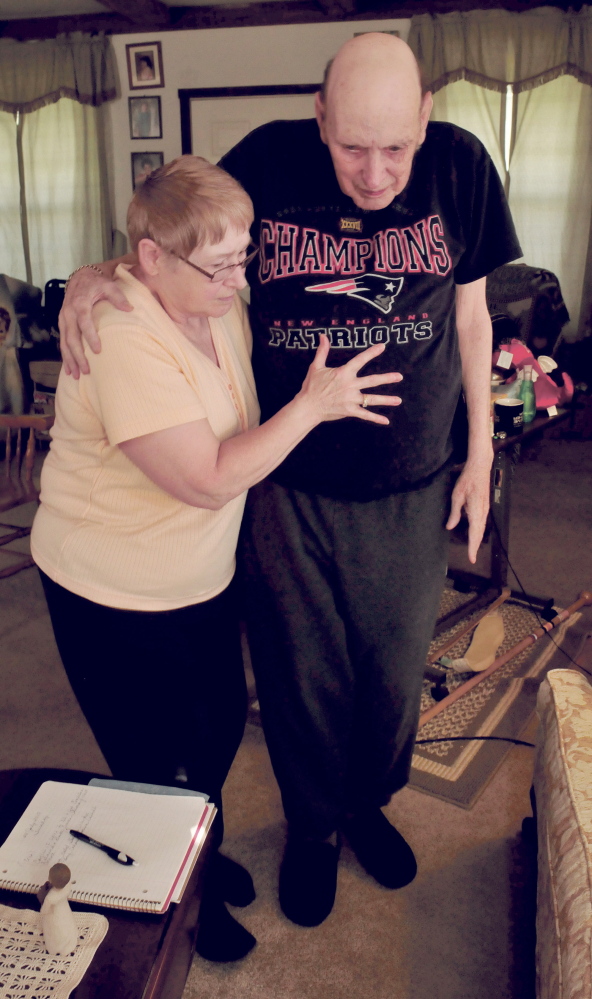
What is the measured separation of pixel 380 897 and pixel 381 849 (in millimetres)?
85

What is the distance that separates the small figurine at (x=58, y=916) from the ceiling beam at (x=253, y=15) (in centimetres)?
503

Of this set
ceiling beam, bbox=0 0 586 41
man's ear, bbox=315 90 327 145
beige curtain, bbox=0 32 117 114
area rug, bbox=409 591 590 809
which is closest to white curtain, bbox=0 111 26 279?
beige curtain, bbox=0 32 117 114

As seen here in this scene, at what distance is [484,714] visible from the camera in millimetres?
2041

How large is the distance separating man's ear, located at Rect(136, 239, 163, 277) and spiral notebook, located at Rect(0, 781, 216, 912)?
69 cm

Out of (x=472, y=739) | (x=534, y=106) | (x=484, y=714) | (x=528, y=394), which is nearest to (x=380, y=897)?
(x=472, y=739)

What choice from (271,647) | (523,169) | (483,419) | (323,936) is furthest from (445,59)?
(323,936)

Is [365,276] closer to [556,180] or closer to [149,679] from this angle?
[149,679]

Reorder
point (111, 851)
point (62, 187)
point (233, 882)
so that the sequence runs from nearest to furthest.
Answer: point (111, 851), point (233, 882), point (62, 187)

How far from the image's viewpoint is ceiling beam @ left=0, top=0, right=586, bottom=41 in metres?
4.58

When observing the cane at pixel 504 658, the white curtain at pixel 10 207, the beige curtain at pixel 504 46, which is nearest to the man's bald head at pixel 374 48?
the cane at pixel 504 658

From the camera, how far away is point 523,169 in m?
4.72

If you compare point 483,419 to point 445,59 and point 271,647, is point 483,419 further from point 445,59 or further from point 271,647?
point 445,59

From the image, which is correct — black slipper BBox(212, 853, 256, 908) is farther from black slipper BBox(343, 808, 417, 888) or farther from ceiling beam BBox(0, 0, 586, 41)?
ceiling beam BBox(0, 0, 586, 41)

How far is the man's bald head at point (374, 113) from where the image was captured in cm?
100
